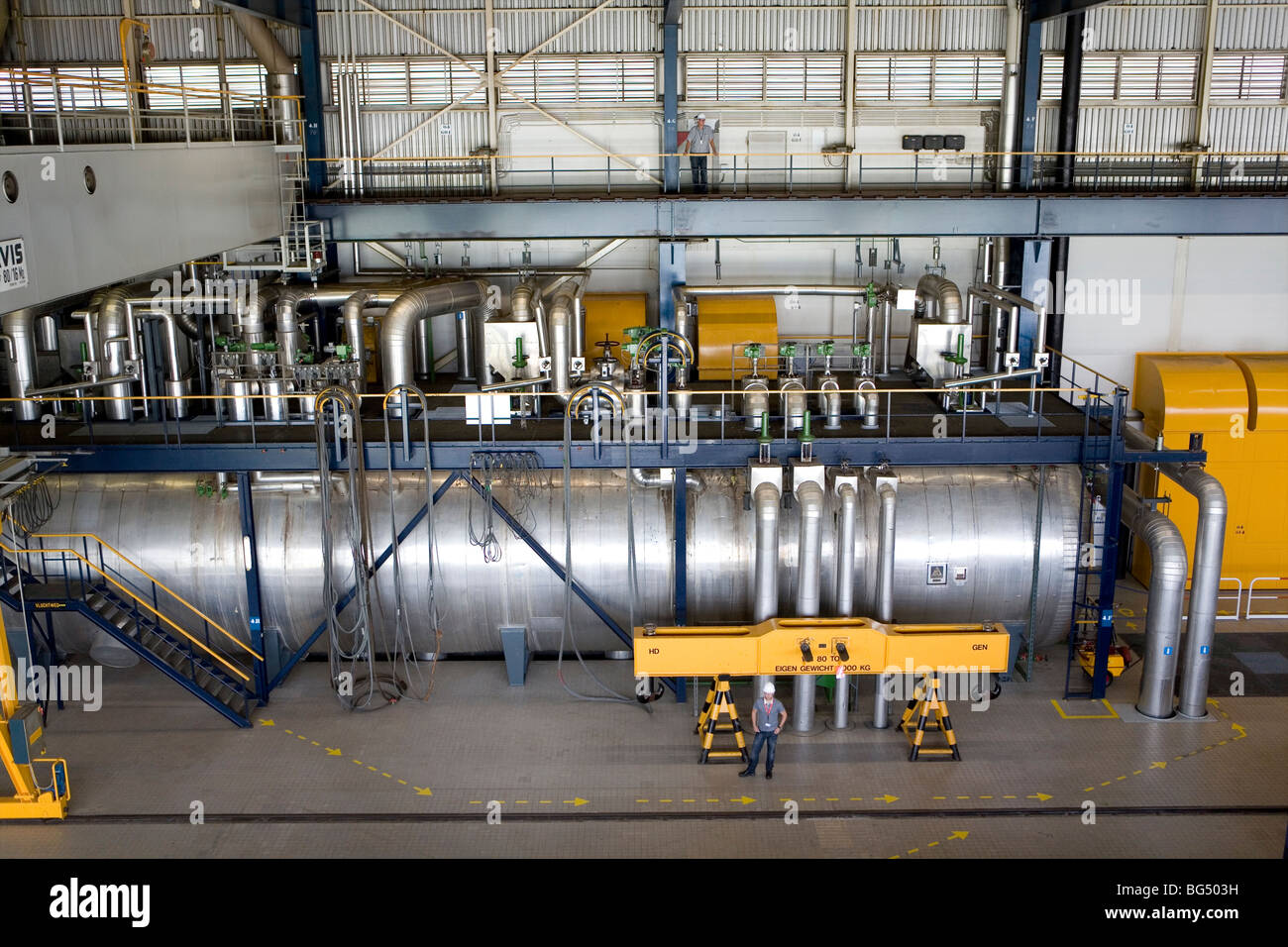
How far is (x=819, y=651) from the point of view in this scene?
1496 centimetres

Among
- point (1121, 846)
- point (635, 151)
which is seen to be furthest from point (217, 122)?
point (1121, 846)

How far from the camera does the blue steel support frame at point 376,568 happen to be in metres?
16.4

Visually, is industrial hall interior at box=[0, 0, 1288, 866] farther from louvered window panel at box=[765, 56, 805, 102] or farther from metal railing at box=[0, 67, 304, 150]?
metal railing at box=[0, 67, 304, 150]

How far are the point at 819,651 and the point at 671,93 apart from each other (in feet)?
34.9

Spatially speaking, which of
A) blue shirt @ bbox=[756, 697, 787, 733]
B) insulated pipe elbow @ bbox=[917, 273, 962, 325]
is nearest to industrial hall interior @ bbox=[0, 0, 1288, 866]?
insulated pipe elbow @ bbox=[917, 273, 962, 325]

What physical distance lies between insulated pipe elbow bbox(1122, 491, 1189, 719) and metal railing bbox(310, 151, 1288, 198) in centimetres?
838

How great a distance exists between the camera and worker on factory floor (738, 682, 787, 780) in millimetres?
14234

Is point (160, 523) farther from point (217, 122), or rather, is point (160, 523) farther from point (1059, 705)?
point (1059, 705)

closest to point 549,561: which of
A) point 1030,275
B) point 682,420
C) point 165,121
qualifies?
point 682,420

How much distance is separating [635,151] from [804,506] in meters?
9.94

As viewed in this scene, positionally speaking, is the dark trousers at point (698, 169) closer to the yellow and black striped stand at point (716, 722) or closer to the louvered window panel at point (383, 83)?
the louvered window panel at point (383, 83)

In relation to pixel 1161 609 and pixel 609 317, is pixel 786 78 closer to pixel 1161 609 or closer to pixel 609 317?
pixel 609 317

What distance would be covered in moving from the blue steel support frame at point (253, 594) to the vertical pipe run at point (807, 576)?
24.9 ft
